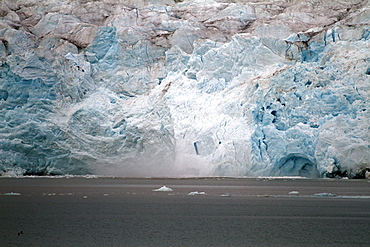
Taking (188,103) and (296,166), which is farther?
(188,103)

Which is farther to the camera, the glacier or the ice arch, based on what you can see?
the ice arch

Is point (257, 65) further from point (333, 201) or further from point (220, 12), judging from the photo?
point (333, 201)

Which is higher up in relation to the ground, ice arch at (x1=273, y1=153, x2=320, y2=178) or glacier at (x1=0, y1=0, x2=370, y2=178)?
glacier at (x1=0, y1=0, x2=370, y2=178)

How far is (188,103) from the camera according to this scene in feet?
68.3

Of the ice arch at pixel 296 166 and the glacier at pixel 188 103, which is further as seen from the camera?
the ice arch at pixel 296 166

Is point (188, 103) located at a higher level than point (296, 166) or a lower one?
higher

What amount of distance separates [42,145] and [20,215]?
38.0 ft

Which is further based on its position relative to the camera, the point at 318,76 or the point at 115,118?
the point at 115,118

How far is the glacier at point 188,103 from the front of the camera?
60.4 feet

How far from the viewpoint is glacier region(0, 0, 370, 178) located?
1842cm

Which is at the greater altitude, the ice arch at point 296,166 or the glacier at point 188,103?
the glacier at point 188,103

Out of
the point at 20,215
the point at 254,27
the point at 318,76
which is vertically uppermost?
the point at 254,27

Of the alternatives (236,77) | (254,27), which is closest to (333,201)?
(236,77)

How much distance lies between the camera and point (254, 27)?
83.8ft
